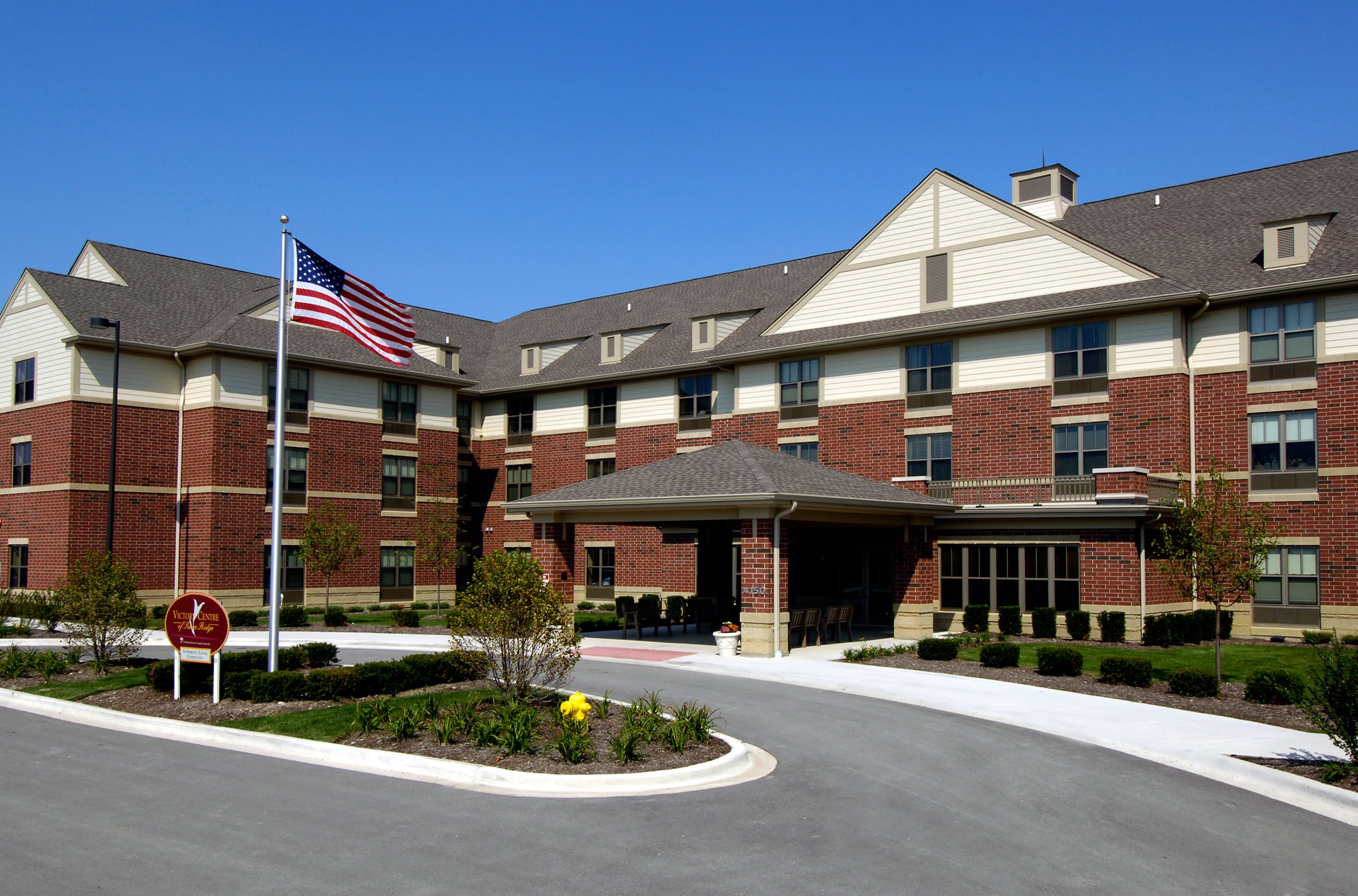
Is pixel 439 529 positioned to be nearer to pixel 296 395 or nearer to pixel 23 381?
pixel 296 395

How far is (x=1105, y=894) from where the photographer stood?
8039mm

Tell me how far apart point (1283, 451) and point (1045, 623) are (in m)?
7.82

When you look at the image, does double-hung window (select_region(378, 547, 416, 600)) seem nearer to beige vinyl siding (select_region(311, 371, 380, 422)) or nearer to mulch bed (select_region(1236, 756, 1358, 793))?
beige vinyl siding (select_region(311, 371, 380, 422))

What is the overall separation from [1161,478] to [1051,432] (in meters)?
3.54

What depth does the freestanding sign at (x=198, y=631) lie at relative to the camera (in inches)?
642

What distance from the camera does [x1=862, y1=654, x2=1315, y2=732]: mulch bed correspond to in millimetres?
→ 16547

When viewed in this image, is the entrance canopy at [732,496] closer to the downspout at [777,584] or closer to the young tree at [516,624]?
the downspout at [777,584]

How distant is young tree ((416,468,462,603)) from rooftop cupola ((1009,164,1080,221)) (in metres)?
24.8

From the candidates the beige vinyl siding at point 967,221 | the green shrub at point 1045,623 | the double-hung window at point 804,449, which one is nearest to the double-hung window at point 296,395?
the double-hung window at point 804,449

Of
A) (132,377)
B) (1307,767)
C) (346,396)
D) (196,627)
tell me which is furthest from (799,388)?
(1307,767)

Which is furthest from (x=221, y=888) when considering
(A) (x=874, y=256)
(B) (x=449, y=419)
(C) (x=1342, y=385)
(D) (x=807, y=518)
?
(B) (x=449, y=419)

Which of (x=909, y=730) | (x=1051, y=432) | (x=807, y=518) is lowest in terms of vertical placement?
(x=909, y=730)

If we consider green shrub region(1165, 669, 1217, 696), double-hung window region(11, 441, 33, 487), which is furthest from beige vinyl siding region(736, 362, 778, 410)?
double-hung window region(11, 441, 33, 487)

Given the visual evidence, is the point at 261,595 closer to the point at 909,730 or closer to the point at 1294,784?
the point at 909,730
